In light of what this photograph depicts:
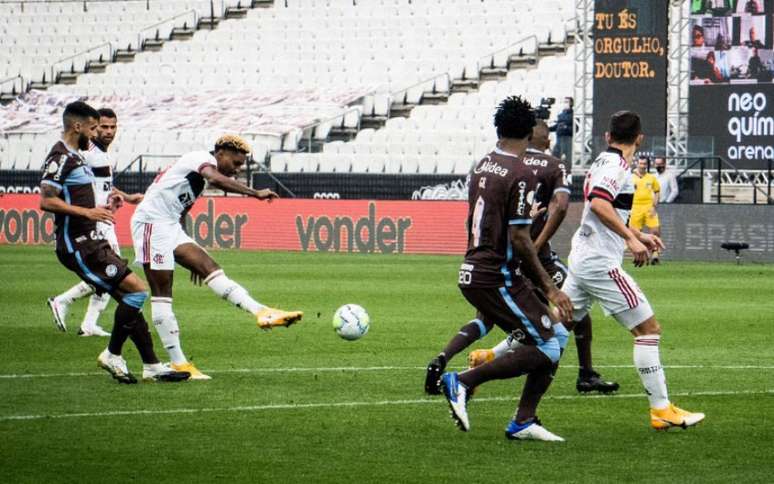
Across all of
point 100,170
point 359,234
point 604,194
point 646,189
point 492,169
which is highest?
point 492,169

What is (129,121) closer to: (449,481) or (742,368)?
(742,368)

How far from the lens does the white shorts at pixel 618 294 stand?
9641 mm

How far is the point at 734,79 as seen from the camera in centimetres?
3039

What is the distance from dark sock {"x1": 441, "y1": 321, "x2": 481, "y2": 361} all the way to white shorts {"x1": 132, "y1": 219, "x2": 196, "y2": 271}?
2429mm

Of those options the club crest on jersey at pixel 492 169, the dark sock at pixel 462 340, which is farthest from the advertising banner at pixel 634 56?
the club crest on jersey at pixel 492 169

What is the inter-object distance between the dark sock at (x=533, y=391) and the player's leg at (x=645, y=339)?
71 centimetres

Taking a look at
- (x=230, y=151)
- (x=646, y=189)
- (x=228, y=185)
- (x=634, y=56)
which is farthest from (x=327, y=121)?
(x=228, y=185)

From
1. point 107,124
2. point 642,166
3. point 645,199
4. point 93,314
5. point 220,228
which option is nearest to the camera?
point 107,124

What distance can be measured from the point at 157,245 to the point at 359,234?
787 inches

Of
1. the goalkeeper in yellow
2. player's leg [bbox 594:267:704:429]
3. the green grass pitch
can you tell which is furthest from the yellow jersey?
player's leg [bbox 594:267:704:429]

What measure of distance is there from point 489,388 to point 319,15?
3712 cm

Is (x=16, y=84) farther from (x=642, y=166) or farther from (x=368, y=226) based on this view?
(x=642, y=166)

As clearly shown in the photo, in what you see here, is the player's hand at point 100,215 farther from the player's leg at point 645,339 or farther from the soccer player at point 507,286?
the player's leg at point 645,339

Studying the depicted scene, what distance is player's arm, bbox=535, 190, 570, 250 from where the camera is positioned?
1102 centimetres
